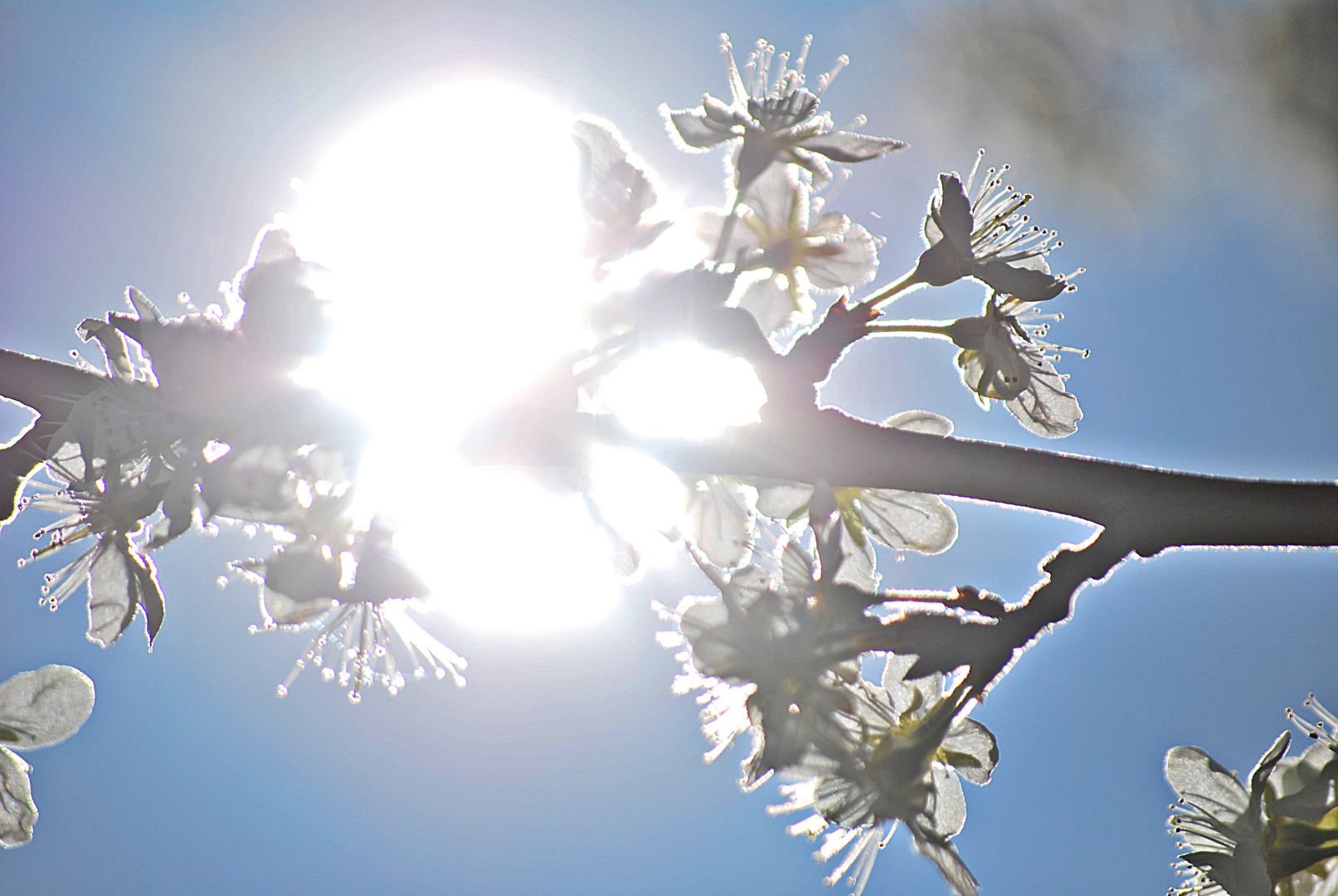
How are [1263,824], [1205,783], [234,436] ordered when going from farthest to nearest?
[1205,783]
[1263,824]
[234,436]

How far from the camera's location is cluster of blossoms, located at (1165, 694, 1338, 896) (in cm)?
126

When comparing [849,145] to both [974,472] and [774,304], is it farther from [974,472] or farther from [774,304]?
[974,472]

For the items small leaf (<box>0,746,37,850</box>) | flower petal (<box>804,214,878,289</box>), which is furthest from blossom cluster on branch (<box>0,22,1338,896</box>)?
small leaf (<box>0,746,37,850</box>)

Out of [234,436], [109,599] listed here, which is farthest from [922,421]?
[109,599]

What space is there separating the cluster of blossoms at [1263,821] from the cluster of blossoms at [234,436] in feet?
4.16

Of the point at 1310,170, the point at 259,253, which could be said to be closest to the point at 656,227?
the point at 259,253

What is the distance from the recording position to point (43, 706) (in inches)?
64.9

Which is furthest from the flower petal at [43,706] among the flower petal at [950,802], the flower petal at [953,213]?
the flower petal at [953,213]

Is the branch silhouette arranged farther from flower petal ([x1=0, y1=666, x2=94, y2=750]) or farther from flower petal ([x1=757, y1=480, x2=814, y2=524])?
flower petal ([x1=0, y1=666, x2=94, y2=750])

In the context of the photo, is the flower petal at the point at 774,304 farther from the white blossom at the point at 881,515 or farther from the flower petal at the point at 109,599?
the flower petal at the point at 109,599

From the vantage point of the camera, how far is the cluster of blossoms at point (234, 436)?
1.10 meters

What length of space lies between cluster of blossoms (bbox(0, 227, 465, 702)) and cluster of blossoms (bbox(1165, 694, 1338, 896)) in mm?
1269

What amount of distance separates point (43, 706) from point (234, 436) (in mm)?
992

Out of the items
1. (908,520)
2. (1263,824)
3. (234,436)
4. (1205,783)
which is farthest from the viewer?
(908,520)
